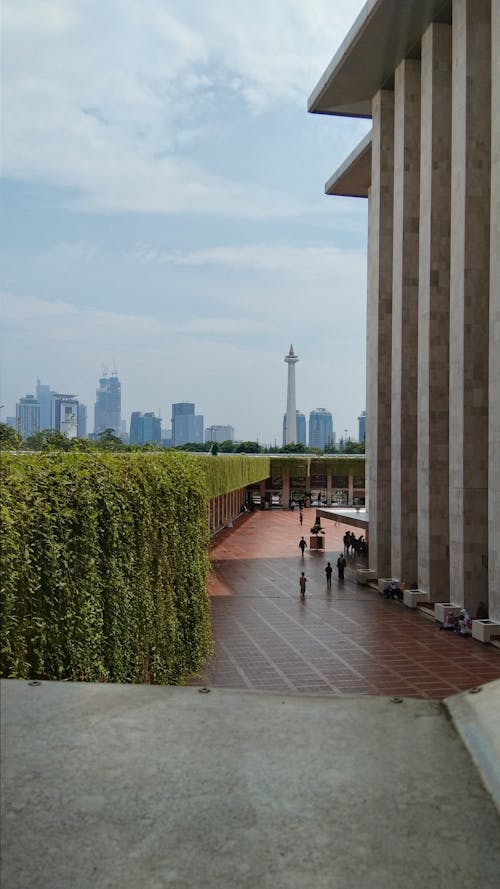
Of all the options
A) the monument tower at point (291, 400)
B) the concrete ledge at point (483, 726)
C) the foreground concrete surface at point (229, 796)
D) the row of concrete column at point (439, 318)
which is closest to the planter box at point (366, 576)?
the row of concrete column at point (439, 318)

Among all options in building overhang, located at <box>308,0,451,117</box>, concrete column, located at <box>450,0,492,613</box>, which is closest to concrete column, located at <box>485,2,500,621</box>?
concrete column, located at <box>450,0,492,613</box>

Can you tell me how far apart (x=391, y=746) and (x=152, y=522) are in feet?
24.1

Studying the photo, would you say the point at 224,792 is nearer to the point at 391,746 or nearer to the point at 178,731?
the point at 178,731

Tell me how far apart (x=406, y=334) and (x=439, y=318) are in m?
2.80

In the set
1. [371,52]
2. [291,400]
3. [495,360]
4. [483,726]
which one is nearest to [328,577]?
[495,360]

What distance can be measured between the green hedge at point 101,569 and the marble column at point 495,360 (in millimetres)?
10724

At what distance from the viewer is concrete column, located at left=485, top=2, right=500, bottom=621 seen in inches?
781

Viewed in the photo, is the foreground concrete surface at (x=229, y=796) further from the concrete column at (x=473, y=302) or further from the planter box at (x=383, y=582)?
the planter box at (x=383, y=582)

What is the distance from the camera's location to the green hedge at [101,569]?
582 centimetres

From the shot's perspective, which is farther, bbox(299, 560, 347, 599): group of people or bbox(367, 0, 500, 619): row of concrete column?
bbox(299, 560, 347, 599): group of people

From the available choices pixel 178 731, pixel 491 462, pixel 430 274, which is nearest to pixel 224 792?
pixel 178 731

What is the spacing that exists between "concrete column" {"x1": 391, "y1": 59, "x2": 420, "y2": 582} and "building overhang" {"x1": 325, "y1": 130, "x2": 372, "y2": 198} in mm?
7156

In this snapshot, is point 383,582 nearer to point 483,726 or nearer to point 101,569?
point 101,569

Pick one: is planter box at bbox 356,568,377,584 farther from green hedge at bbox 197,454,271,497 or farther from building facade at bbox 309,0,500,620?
green hedge at bbox 197,454,271,497
